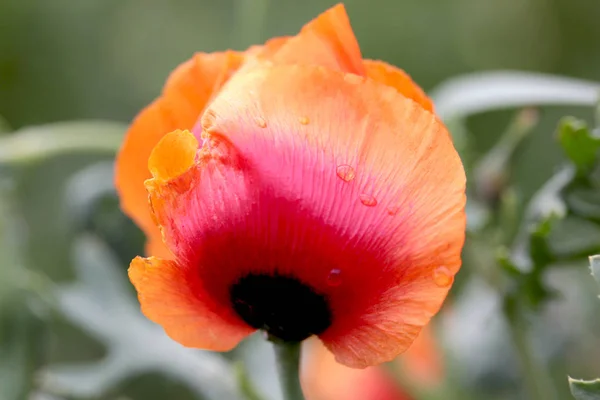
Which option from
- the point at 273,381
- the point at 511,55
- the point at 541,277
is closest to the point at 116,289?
the point at 273,381

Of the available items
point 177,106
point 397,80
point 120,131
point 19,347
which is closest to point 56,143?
point 120,131

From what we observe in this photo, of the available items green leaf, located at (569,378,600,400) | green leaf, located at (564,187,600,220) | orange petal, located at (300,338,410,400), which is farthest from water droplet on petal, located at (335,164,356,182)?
orange petal, located at (300,338,410,400)

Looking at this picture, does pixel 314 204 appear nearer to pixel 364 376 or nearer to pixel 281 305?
pixel 281 305

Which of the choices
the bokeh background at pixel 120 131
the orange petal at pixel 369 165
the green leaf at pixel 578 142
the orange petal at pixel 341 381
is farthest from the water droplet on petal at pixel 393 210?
the orange petal at pixel 341 381

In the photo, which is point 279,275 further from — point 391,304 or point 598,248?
point 598,248

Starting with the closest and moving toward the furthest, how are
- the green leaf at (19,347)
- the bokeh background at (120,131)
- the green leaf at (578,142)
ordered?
the green leaf at (578,142) < the green leaf at (19,347) < the bokeh background at (120,131)

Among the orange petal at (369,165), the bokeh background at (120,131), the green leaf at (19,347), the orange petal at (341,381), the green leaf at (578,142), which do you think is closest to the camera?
the orange petal at (369,165)

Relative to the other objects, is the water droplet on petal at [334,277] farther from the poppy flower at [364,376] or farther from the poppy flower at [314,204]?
the poppy flower at [364,376]

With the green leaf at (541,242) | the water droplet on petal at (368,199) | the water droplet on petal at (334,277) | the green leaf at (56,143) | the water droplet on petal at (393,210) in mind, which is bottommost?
the water droplet on petal at (334,277)

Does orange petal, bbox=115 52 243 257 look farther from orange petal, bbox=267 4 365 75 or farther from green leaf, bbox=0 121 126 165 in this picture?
green leaf, bbox=0 121 126 165

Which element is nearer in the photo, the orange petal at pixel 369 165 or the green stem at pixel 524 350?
the orange petal at pixel 369 165
